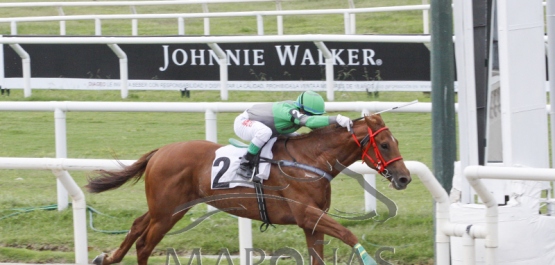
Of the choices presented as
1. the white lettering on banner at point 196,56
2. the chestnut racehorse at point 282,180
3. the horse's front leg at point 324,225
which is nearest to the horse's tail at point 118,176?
the chestnut racehorse at point 282,180

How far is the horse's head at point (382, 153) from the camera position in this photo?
5090mm

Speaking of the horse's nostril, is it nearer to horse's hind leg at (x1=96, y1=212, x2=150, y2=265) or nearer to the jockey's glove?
the jockey's glove

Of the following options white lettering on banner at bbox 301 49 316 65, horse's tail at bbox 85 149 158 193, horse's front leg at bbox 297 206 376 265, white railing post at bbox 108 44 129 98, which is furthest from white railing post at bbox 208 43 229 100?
horse's front leg at bbox 297 206 376 265

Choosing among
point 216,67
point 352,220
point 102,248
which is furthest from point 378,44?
point 102,248

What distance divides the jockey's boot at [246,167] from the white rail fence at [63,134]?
0.47 m

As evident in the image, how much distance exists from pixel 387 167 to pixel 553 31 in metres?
1.34

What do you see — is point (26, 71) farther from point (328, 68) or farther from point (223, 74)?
point (328, 68)

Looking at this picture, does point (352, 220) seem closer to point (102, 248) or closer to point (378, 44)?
point (102, 248)

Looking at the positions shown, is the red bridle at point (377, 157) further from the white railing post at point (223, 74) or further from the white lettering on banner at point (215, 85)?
the white railing post at point (223, 74)

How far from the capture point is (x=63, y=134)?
271 inches

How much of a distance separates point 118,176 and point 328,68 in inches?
169

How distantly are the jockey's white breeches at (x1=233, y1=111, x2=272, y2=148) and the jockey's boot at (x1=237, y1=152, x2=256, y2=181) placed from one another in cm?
10

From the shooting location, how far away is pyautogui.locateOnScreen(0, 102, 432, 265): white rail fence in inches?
221

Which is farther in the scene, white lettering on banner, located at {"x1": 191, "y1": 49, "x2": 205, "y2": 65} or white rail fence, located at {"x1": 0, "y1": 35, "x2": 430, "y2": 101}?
white lettering on banner, located at {"x1": 191, "y1": 49, "x2": 205, "y2": 65}
